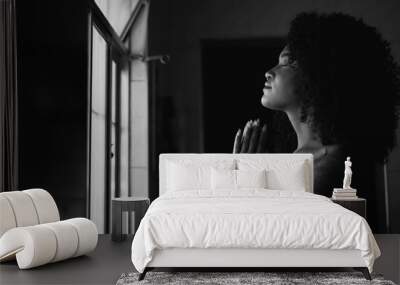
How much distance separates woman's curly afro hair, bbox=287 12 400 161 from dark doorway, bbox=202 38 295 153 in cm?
39

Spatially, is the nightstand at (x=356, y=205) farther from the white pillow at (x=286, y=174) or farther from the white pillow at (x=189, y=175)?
the white pillow at (x=189, y=175)

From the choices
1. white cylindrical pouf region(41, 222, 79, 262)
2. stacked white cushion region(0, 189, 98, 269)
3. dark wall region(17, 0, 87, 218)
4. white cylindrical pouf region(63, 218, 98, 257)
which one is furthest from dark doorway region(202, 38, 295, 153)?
white cylindrical pouf region(41, 222, 79, 262)

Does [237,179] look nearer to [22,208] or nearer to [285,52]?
[285,52]

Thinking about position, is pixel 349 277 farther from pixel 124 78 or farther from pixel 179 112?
pixel 124 78

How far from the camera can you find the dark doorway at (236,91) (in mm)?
6008

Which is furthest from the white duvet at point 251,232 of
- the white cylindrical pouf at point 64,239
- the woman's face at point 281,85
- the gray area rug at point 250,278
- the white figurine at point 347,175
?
the woman's face at point 281,85

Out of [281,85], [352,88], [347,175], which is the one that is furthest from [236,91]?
[347,175]

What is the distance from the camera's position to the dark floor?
372 cm

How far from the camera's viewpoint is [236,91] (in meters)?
6.05

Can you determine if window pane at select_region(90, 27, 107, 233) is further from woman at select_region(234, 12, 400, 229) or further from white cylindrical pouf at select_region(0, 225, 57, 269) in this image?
woman at select_region(234, 12, 400, 229)

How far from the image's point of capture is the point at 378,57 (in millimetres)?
5934

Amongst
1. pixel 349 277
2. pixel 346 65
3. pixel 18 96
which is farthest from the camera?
pixel 346 65

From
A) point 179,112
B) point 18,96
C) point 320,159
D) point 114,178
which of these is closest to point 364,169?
point 320,159

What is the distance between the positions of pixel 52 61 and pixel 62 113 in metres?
0.61
